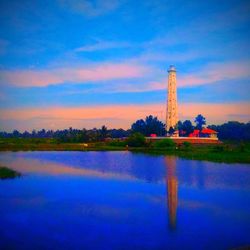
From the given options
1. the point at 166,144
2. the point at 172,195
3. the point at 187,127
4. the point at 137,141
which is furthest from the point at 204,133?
the point at 172,195

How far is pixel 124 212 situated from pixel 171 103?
223ft

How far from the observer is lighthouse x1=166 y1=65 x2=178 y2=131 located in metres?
81.5

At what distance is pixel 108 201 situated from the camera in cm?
1756

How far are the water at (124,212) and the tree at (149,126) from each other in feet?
182

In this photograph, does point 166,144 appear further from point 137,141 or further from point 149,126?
point 149,126

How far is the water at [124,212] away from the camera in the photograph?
1148 cm

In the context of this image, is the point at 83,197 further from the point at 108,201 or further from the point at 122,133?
the point at 122,133

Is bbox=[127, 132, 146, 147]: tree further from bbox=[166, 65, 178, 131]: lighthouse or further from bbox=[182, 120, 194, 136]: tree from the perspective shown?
bbox=[166, 65, 178, 131]: lighthouse

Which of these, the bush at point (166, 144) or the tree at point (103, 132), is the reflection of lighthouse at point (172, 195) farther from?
the tree at point (103, 132)

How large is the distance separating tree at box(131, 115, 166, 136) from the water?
55.6 metres

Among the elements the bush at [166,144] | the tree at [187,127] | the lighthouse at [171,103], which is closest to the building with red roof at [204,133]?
the tree at [187,127]

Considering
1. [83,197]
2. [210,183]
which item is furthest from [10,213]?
[210,183]

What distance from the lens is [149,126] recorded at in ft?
273

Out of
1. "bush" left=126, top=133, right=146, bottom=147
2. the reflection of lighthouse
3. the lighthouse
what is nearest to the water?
the reflection of lighthouse
